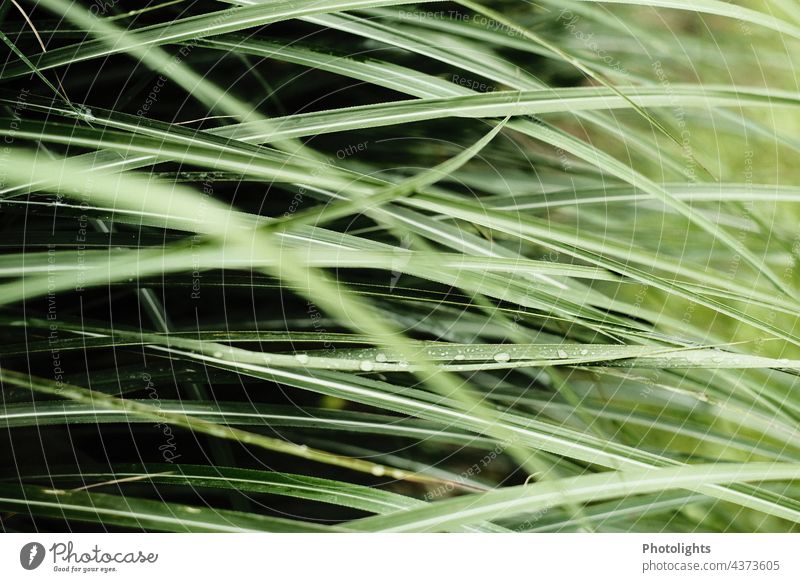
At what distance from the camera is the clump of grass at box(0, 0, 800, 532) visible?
360 mm

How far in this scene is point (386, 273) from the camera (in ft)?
1.32

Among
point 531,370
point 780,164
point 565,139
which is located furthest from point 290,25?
point 780,164

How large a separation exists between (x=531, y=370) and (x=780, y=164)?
0.30m
